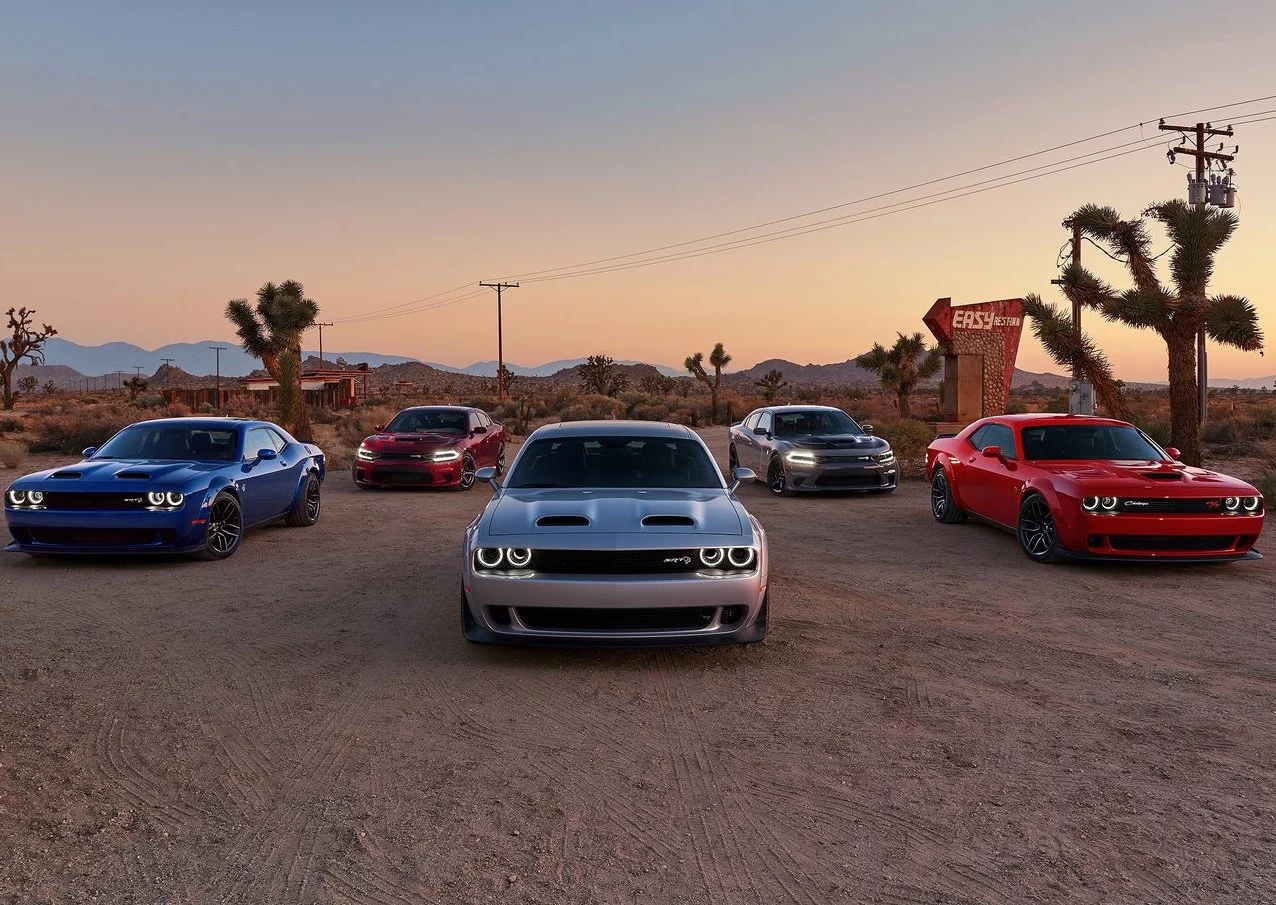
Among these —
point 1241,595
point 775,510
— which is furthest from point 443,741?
point 775,510

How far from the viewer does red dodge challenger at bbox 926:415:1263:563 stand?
8.48 metres

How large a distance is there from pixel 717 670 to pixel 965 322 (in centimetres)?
2429

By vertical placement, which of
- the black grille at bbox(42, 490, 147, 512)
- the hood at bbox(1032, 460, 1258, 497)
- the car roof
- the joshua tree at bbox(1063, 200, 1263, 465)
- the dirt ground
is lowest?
the dirt ground

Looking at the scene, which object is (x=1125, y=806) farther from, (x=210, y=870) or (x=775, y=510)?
(x=775, y=510)

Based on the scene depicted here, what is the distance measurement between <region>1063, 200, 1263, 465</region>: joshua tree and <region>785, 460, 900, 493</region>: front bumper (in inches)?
225

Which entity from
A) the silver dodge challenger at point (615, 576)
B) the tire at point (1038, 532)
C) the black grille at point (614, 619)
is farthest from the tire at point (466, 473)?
the black grille at point (614, 619)

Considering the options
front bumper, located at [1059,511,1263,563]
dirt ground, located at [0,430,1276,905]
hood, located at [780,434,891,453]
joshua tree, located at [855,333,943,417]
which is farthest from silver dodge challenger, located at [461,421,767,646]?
joshua tree, located at [855,333,943,417]

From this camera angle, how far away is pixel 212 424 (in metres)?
10.5

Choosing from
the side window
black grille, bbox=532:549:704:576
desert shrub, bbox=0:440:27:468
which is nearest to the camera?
black grille, bbox=532:549:704:576

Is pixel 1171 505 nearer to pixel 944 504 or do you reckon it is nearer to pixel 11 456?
pixel 944 504

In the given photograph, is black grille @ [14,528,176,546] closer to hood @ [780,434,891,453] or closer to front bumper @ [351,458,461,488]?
front bumper @ [351,458,461,488]

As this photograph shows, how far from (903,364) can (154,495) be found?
3627 centimetres

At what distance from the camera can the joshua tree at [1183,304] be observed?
16328 millimetres

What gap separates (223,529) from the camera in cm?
955
